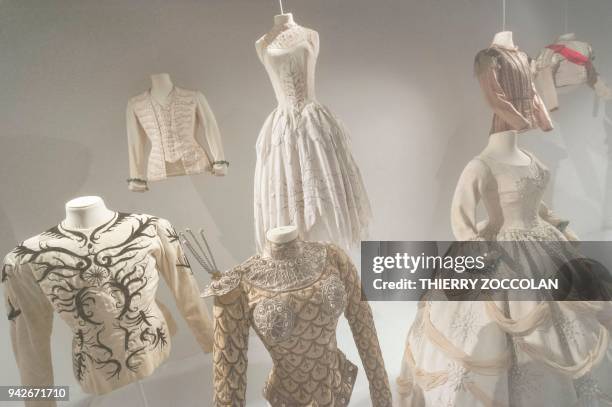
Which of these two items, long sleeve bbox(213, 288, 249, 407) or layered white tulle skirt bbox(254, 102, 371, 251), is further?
layered white tulle skirt bbox(254, 102, 371, 251)

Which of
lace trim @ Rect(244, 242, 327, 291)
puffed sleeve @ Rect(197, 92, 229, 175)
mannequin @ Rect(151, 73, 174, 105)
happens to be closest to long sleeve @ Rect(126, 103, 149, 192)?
mannequin @ Rect(151, 73, 174, 105)

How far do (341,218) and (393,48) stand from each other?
58cm

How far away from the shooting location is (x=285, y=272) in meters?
1.37

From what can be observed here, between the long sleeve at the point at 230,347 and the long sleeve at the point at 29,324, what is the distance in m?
0.55

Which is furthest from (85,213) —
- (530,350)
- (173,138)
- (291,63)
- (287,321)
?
(530,350)

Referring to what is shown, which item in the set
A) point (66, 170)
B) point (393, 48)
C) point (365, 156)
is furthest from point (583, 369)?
point (66, 170)

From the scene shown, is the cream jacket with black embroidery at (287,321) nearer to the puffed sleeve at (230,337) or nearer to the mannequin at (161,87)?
the puffed sleeve at (230,337)

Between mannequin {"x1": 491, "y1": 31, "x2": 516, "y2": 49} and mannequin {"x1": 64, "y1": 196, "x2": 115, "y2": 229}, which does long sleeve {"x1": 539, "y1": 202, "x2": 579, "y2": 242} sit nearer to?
mannequin {"x1": 491, "y1": 31, "x2": 516, "y2": 49}

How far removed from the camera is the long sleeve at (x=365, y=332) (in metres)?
1.48

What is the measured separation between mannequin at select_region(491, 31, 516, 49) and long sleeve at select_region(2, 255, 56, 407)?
58.9 inches

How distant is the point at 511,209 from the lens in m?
1.55

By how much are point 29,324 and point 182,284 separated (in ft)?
1.48

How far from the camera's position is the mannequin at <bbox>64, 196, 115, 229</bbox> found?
1450 millimetres

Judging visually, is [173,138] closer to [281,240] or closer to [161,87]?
[161,87]
